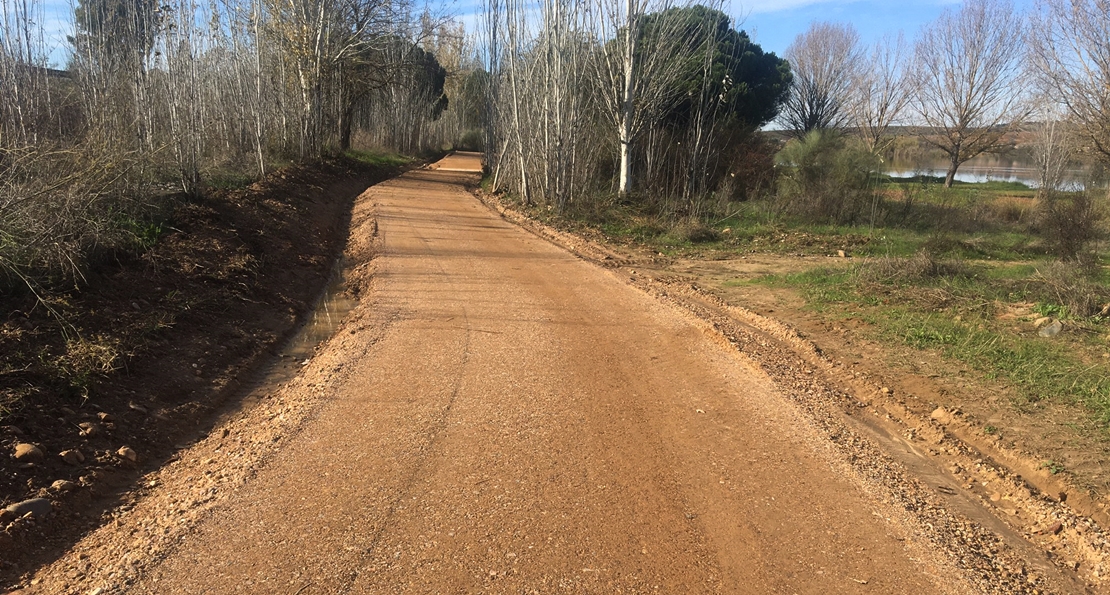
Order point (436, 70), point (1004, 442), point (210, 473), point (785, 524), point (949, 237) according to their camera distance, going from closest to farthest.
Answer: point (785, 524) < point (210, 473) < point (1004, 442) < point (949, 237) < point (436, 70)

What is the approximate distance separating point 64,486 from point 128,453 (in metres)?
0.53

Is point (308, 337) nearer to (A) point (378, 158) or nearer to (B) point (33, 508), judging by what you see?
(B) point (33, 508)

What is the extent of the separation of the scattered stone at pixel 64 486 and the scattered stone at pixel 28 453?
295 millimetres

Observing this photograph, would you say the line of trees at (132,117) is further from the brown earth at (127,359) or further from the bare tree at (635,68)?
the bare tree at (635,68)

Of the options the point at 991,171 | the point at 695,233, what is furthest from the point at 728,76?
the point at 991,171

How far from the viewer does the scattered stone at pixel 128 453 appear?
4367 mm

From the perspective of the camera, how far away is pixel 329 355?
6.59m

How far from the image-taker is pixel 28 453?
4.05 m

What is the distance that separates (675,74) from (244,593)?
1655 centimetres

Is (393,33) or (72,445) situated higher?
(393,33)

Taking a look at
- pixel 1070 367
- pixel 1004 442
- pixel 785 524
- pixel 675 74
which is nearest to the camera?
pixel 785 524

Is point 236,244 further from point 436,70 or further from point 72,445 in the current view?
point 436,70

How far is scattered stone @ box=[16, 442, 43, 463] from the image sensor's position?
4.02 m

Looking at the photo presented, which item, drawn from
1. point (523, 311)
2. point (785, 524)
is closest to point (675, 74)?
point (523, 311)
